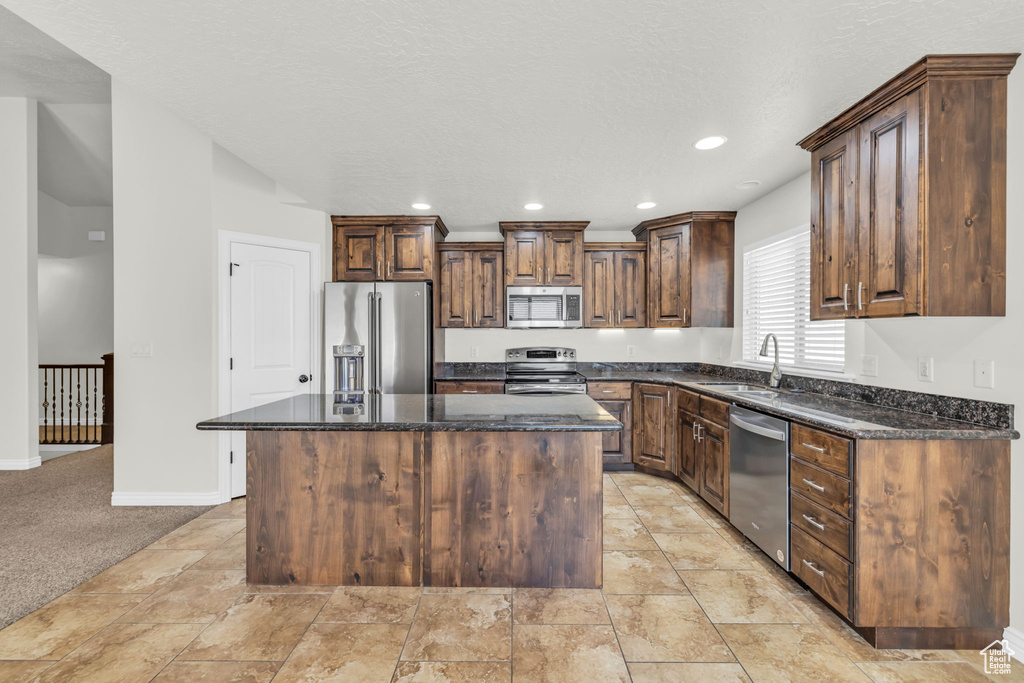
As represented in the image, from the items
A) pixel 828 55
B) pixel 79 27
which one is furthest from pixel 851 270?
pixel 79 27

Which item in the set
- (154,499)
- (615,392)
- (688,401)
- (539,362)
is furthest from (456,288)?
(154,499)

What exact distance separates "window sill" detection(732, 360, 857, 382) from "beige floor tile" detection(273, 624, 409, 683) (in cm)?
274

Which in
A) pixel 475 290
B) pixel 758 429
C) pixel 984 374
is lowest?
pixel 758 429

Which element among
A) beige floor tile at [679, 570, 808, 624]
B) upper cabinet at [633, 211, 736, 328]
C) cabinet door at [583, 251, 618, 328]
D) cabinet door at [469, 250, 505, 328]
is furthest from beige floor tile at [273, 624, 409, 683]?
upper cabinet at [633, 211, 736, 328]

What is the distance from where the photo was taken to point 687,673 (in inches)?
67.3

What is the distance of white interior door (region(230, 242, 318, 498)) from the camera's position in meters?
3.64

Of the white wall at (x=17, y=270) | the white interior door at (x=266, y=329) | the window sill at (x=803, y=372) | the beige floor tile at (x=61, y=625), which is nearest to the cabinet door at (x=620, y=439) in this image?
the window sill at (x=803, y=372)

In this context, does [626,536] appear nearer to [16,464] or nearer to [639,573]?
[639,573]

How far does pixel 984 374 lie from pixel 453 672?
2.45 meters

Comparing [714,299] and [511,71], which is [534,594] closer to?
[511,71]

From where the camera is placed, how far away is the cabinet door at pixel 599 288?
4.68 m

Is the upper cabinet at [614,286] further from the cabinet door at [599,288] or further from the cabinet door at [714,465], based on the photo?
the cabinet door at [714,465]

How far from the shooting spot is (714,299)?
423cm

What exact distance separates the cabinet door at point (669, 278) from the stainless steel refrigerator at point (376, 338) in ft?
7.24
